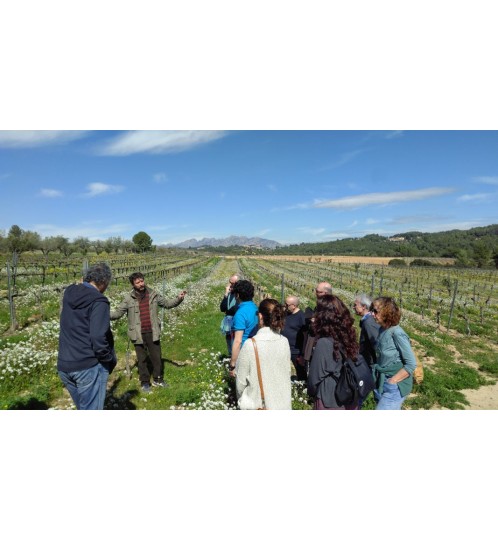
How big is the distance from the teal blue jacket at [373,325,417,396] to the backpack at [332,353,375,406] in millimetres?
555

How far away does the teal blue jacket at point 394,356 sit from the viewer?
3.42m

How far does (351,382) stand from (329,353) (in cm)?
34

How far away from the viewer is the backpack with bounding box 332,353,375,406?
303cm

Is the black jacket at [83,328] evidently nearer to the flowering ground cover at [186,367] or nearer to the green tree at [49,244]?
the flowering ground cover at [186,367]

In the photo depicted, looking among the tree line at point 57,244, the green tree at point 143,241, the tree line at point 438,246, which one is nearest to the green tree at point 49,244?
the tree line at point 57,244

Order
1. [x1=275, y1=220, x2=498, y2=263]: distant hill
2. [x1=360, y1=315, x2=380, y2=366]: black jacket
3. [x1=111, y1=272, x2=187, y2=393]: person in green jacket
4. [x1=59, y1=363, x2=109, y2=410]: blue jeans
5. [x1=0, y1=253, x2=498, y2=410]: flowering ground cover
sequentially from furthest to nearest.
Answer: [x1=275, y1=220, x2=498, y2=263]: distant hill < [x1=111, y1=272, x2=187, y2=393]: person in green jacket < [x1=0, y1=253, x2=498, y2=410]: flowering ground cover < [x1=360, y1=315, x2=380, y2=366]: black jacket < [x1=59, y1=363, x2=109, y2=410]: blue jeans

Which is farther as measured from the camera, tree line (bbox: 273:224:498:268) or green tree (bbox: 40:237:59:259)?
tree line (bbox: 273:224:498:268)

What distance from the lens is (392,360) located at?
351 centimetres

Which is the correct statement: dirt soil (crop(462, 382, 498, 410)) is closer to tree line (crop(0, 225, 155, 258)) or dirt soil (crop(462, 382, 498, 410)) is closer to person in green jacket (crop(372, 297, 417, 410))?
person in green jacket (crop(372, 297, 417, 410))

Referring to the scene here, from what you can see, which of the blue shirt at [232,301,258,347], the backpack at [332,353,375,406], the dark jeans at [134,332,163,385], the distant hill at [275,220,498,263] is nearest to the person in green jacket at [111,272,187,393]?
the dark jeans at [134,332,163,385]

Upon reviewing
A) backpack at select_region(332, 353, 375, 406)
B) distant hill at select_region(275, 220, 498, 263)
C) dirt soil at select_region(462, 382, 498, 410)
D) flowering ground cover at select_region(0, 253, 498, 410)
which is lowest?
dirt soil at select_region(462, 382, 498, 410)

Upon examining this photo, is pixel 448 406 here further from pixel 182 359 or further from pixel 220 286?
pixel 220 286

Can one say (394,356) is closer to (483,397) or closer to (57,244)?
(483,397)

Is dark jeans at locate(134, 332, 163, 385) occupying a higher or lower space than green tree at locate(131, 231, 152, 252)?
lower
